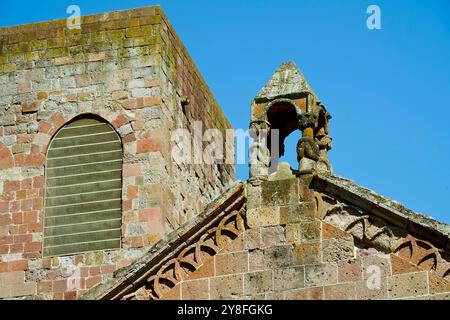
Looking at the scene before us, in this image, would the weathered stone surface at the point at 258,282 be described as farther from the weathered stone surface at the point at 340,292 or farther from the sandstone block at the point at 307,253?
the weathered stone surface at the point at 340,292

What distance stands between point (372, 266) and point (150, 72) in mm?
8857

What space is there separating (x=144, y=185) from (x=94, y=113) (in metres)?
1.68

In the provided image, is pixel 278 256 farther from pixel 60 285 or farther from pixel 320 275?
pixel 60 285

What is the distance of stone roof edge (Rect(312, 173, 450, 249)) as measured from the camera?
19.6 metres

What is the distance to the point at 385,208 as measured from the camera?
20.0 m

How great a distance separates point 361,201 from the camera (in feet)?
66.3

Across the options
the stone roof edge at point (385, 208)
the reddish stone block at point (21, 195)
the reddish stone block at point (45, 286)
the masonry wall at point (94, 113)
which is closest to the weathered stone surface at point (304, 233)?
the stone roof edge at point (385, 208)

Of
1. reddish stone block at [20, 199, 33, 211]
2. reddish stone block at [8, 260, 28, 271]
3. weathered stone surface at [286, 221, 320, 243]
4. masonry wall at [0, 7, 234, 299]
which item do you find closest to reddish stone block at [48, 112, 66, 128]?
masonry wall at [0, 7, 234, 299]

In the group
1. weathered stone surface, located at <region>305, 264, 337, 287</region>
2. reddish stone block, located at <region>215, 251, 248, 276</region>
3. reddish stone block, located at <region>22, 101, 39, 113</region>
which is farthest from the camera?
reddish stone block, located at <region>22, 101, 39, 113</region>

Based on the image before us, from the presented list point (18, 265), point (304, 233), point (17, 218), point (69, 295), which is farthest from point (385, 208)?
point (17, 218)

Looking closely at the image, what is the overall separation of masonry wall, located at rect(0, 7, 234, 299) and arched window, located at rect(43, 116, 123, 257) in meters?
0.15

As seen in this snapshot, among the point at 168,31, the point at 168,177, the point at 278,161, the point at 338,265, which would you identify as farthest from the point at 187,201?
the point at 338,265

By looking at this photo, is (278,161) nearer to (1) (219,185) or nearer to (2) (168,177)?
(2) (168,177)

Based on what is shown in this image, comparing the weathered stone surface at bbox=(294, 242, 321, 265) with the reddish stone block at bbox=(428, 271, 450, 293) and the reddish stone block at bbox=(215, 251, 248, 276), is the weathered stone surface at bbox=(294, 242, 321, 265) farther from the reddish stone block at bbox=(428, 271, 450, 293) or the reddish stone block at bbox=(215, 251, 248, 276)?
the reddish stone block at bbox=(428, 271, 450, 293)
